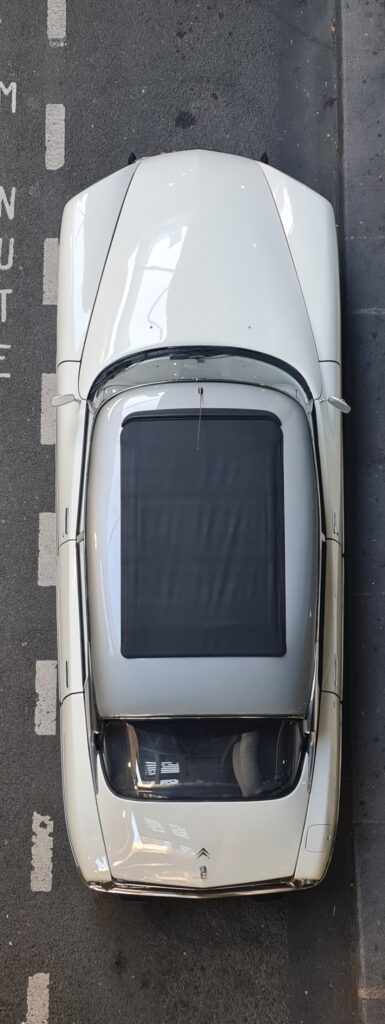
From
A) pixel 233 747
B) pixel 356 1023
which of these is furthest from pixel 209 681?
pixel 356 1023

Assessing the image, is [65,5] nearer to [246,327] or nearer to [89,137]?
[89,137]

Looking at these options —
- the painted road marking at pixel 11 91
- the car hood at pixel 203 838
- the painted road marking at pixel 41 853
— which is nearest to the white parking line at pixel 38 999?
the painted road marking at pixel 41 853

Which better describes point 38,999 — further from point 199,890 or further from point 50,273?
point 50,273

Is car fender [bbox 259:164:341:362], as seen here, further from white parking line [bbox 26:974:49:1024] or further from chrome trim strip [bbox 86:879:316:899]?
white parking line [bbox 26:974:49:1024]

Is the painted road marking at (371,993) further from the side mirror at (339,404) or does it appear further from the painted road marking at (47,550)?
the side mirror at (339,404)

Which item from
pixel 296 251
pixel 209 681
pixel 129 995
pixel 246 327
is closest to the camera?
pixel 209 681

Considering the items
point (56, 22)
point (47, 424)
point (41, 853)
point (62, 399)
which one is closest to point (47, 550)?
point (47, 424)

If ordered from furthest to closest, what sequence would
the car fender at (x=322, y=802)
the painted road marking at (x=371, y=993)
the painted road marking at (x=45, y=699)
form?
the painted road marking at (x=45, y=699) → the painted road marking at (x=371, y=993) → the car fender at (x=322, y=802)
